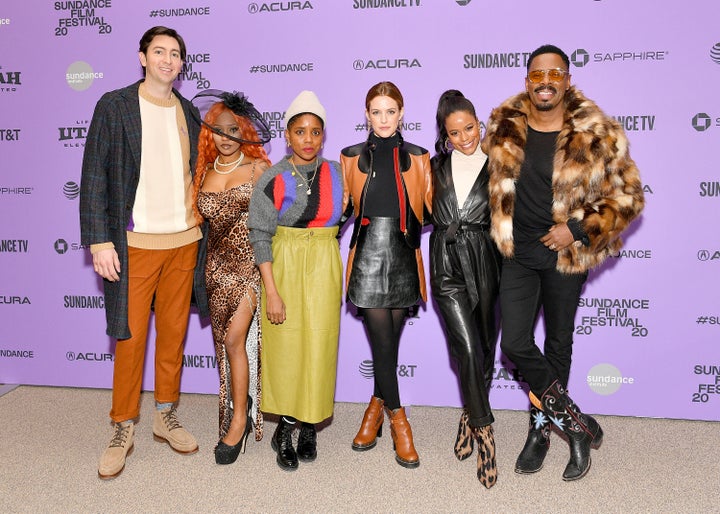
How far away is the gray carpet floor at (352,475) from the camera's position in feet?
9.08

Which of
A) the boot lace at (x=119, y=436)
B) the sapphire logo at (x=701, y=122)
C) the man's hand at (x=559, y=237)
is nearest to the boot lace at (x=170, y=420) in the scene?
the boot lace at (x=119, y=436)

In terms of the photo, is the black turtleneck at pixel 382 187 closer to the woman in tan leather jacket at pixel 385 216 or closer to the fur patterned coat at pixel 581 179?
the woman in tan leather jacket at pixel 385 216

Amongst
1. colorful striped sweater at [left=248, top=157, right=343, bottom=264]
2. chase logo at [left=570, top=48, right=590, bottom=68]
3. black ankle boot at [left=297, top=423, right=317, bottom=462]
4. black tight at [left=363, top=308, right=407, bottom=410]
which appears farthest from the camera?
chase logo at [left=570, top=48, right=590, bottom=68]

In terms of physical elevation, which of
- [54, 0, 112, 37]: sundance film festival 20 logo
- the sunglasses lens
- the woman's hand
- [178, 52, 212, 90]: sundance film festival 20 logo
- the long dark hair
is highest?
[54, 0, 112, 37]: sundance film festival 20 logo

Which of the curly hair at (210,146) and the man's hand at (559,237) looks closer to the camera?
the man's hand at (559,237)

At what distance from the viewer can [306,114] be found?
9.72ft

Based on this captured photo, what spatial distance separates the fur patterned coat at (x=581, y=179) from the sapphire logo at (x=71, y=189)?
2.90 meters

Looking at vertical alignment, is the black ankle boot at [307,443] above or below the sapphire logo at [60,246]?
below

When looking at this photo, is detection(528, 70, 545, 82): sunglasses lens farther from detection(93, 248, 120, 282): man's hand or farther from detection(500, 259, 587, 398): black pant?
detection(93, 248, 120, 282): man's hand

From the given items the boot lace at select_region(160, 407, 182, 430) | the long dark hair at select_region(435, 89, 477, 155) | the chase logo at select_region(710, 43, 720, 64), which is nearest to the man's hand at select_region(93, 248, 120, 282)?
the boot lace at select_region(160, 407, 182, 430)

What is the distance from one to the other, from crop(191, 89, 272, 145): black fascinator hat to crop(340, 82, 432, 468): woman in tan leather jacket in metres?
0.49

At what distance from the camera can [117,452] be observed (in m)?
3.10

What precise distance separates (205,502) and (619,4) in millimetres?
3550

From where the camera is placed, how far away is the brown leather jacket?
2.99 metres
